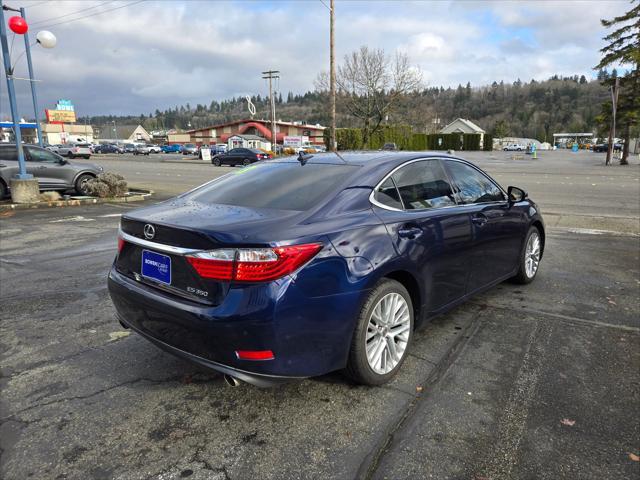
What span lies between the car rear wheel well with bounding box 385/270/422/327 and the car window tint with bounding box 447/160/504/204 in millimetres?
1062

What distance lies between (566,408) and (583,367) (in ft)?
2.15

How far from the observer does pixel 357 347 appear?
9.24 ft

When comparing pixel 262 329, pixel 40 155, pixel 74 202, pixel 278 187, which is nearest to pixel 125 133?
pixel 40 155

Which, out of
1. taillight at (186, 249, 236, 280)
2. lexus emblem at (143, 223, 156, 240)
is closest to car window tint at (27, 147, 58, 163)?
lexus emblem at (143, 223, 156, 240)

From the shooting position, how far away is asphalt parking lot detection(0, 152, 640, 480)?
2346 millimetres

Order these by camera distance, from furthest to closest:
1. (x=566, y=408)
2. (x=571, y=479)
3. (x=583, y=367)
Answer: (x=583, y=367) < (x=566, y=408) < (x=571, y=479)

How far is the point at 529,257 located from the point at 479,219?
1.62 meters

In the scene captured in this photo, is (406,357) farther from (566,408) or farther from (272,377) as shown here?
(272,377)

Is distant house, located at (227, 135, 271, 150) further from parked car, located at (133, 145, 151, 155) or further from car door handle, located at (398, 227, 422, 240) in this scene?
car door handle, located at (398, 227, 422, 240)

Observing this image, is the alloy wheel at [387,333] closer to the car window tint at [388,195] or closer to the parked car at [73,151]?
the car window tint at [388,195]

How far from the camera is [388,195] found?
3.27m

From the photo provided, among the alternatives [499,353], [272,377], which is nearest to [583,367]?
[499,353]

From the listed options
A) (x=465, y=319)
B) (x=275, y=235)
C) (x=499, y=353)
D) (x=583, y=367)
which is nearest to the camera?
(x=275, y=235)

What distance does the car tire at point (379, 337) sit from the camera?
282cm
